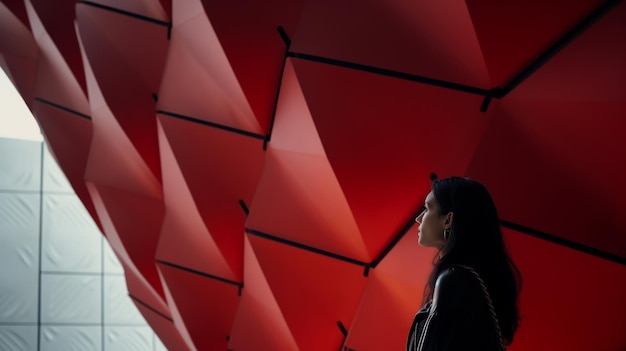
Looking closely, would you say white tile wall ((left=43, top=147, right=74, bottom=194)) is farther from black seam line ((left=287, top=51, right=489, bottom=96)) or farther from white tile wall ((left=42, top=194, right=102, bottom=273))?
black seam line ((left=287, top=51, right=489, bottom=96))

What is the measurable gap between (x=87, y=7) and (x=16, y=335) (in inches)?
617

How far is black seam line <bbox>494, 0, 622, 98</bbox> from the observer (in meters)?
6.46

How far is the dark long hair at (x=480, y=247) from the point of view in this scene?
4012 millimetres

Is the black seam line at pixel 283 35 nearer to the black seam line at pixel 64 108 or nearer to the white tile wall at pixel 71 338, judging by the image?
the black seam line at pixel 64 108

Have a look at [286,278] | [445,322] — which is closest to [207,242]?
[286,278]

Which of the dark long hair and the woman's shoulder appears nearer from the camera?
the woman's shoulder

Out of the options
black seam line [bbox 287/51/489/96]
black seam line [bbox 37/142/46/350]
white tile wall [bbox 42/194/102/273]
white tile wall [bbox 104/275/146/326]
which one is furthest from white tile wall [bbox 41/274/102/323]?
black seam line [bbox 287/51/489/96]

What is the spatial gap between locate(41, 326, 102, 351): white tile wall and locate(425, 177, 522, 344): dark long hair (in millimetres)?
26326

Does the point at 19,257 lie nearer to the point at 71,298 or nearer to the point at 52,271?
the point at 52,271

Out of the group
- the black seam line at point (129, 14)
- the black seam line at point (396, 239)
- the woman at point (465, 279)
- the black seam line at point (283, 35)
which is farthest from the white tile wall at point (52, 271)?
the woman at point (465, 279)

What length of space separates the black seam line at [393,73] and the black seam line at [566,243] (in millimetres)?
1262

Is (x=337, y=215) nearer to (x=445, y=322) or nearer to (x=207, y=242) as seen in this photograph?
(x=207, y=242)

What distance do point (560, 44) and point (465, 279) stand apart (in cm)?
365

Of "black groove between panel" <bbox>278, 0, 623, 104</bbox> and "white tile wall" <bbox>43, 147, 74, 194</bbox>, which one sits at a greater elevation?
"white tile wall" <bbox>43, 147, 74, 194</bbox>
